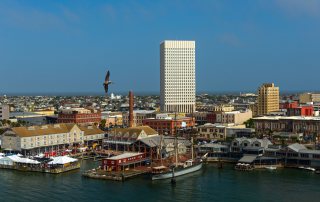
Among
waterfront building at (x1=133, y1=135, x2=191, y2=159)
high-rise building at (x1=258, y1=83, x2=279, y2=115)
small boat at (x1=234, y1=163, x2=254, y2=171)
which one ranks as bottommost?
small boat at (x1=234, y1=163, x2=254, y2=171)

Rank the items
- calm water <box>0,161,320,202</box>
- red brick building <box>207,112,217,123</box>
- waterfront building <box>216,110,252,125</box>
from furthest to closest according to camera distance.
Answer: red brick building <box>207,112,217,123</box> → waterfront building <box>216,110,252,125</box> → calm water <box>0,161,320,202</box>

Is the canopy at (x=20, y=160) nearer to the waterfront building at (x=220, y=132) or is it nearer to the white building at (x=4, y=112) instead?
the waterfront building at (x=220, y=132)

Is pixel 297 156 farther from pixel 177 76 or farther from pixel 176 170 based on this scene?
pixel 177 76

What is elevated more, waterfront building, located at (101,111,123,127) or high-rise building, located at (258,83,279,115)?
high-rise building, located at (258,83,279,115)

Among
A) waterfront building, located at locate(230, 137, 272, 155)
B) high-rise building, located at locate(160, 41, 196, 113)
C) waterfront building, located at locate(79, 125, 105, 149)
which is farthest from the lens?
high-rise building, located at locate(160, 41, 196, 113)

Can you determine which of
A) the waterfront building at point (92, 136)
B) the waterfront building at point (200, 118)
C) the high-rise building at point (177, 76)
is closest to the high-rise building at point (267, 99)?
the high-rise building at point (177, 76)

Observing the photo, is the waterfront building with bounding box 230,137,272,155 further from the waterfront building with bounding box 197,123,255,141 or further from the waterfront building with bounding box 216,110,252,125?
the waterfront building with bounding box 216,110,252,125

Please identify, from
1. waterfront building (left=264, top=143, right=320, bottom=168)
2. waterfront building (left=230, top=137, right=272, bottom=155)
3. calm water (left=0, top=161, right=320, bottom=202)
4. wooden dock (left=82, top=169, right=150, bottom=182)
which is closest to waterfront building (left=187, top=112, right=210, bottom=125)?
waterfront building (left=230, top=137, right=272, bottom=155)

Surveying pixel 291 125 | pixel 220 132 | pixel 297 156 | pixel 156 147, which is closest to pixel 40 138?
pixel 156 147
